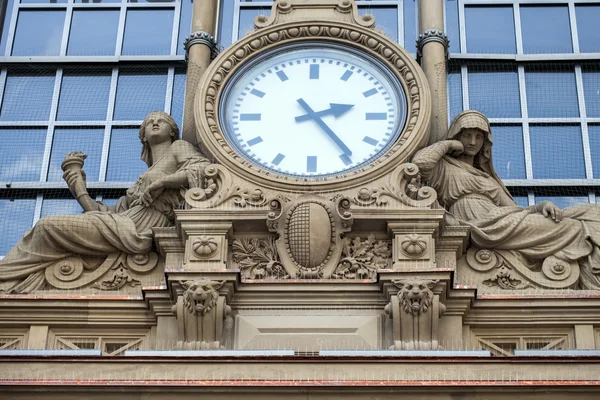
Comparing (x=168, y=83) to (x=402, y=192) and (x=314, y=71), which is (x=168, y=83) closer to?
(x=314, y=71)

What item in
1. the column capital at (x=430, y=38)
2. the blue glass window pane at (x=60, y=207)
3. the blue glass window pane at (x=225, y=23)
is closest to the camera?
the column capital at (x=430, y=38)

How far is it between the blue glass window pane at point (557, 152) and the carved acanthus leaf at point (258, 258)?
3.90 metres

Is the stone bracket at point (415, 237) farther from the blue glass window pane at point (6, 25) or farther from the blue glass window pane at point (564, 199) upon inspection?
the blue glass window pane at point (6, 25)

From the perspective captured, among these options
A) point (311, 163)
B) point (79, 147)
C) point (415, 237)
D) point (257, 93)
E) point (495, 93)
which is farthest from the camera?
point (495, 93)

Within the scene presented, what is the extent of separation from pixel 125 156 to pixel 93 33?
1.99 metres

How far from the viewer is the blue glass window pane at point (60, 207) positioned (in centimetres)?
1923

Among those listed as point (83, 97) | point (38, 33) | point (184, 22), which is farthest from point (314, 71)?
point (38, 33)

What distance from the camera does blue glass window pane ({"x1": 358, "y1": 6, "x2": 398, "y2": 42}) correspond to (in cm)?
2011

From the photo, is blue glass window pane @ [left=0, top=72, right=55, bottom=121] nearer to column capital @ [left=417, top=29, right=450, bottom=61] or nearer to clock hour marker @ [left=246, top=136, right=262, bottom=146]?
clock hour marker @ [left=246, top=136, right=262, bottom=146]

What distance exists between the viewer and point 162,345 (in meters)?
16.2

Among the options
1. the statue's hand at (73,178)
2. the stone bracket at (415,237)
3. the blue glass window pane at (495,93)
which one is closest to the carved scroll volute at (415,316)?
the stone bracket at (415,237)

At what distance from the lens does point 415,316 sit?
15969 mm

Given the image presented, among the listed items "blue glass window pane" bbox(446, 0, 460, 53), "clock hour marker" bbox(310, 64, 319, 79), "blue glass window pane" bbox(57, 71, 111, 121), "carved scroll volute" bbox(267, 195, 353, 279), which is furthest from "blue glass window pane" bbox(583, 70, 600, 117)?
"blue glass window pane" bbox(57, 71, 111, 121)

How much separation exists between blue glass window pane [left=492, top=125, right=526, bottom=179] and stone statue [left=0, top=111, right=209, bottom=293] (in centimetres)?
369
